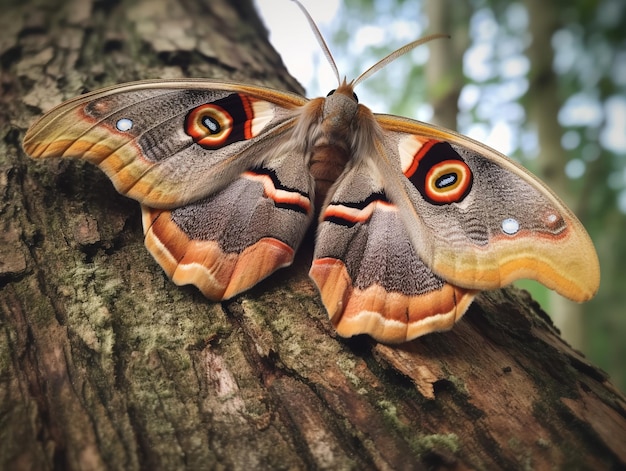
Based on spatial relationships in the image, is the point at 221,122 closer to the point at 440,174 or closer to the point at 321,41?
the point at 321,41

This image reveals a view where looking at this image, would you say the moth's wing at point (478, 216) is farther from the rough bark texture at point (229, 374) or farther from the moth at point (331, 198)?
the rough bark texture at point (229, 374)

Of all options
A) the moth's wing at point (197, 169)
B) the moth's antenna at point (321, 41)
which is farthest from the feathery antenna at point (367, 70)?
the moth's wing at point (197, 169)

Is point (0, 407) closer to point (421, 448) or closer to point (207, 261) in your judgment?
point (207, 261)

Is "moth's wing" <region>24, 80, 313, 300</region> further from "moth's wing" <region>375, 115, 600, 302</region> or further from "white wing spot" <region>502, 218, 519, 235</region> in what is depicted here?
"white wing spot" <region>502, 218, 519, 235</region>

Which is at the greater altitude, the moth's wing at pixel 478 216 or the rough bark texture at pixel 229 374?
the moth's wing at pixel 478 216

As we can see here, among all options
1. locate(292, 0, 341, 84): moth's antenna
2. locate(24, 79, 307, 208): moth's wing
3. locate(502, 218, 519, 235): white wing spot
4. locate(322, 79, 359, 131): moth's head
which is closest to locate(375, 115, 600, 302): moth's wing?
locate(502, 218, 519, 235): white wing spot

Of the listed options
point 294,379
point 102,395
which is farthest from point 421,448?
point 102,395
